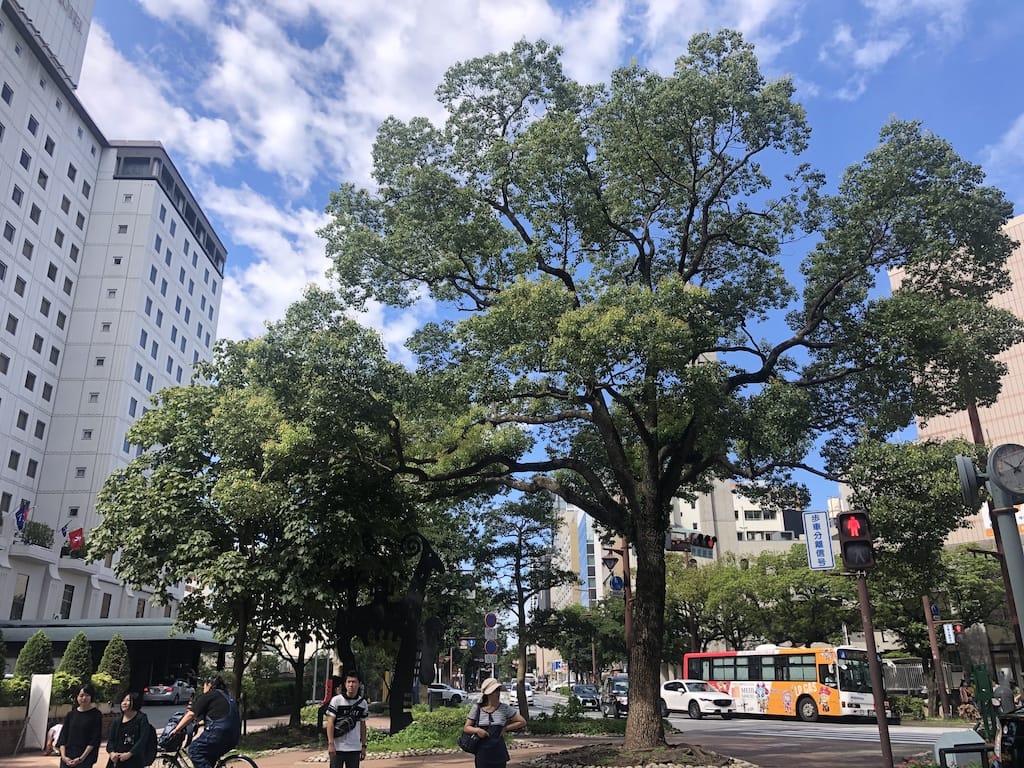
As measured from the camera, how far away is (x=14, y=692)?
1719cm

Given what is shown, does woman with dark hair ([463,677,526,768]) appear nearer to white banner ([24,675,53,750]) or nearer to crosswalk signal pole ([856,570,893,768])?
crosswalk signal pole ([856,570,893,768])

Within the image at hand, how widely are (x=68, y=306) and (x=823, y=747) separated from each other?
185 ft

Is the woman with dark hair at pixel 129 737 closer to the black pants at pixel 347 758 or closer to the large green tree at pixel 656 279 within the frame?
the black pants at pixel 347 758

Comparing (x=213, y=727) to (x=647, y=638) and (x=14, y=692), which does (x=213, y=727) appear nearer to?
(x=647, y=638)

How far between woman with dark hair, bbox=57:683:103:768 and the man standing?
7.53ft

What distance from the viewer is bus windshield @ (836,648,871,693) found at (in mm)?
27750

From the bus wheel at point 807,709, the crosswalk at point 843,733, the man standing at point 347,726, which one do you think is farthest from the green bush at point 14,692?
the bus wheel at point 807,709

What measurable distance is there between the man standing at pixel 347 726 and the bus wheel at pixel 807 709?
84.1 ft

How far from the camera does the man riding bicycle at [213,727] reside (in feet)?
26.2

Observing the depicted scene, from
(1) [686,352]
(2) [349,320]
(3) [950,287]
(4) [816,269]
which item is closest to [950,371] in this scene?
(3) [950,287]

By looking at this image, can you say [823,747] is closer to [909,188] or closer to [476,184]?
[909,188]

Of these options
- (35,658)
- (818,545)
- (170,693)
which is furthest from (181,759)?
(170,693)

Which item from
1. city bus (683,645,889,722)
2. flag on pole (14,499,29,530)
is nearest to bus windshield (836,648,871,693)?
city bus (683,645,889,722)

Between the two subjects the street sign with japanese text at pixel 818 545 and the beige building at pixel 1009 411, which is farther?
the beige building at pixel 1009 411
